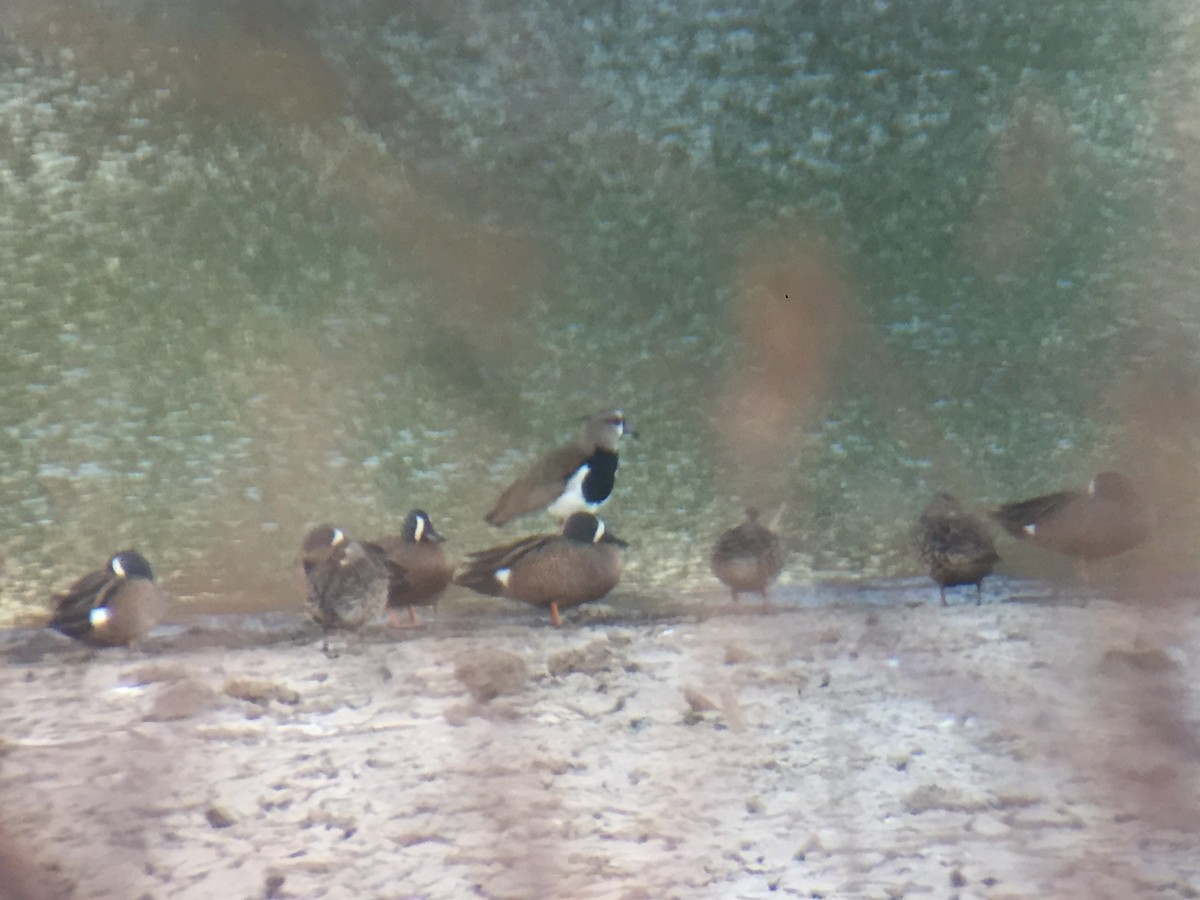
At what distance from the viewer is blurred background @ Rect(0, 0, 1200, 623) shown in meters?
2.93

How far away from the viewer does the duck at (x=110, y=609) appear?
2.37 meters

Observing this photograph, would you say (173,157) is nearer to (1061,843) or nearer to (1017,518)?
(1017,518)

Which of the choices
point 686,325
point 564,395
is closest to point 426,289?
point 564,395

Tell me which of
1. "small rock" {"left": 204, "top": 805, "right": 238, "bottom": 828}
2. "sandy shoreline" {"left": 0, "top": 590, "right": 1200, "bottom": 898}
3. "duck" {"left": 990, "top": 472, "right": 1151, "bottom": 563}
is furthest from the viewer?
"duck" {"left": 990, "top": 472, "right": 1151, "bottom": 563}

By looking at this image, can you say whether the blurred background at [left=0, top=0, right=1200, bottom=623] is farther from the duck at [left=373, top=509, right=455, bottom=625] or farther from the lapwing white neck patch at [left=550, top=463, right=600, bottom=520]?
the duck at [left=373, top=509, right=455, bottom=625]

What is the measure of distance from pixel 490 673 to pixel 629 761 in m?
0.39

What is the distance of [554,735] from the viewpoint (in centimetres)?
193

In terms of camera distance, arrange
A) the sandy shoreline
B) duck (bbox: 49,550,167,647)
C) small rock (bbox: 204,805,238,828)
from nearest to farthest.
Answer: the sandy shoreline, small rock (bbox: 204,805,238,828), duck (bbox: 49,550,167,647)

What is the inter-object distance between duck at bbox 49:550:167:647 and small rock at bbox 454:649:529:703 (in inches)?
27.2

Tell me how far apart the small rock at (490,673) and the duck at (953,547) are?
3.25 feet

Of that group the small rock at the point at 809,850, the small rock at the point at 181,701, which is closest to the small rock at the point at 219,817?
the small rock at the point at 181,701

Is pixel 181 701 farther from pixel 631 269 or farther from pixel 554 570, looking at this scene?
pixel 631 269

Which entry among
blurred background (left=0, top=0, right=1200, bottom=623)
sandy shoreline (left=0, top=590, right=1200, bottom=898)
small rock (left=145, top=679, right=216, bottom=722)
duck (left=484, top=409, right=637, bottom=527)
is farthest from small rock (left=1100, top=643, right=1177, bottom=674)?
small rock (left=145, top=679, right=216, bottom=722)

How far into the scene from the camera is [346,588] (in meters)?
2.39
